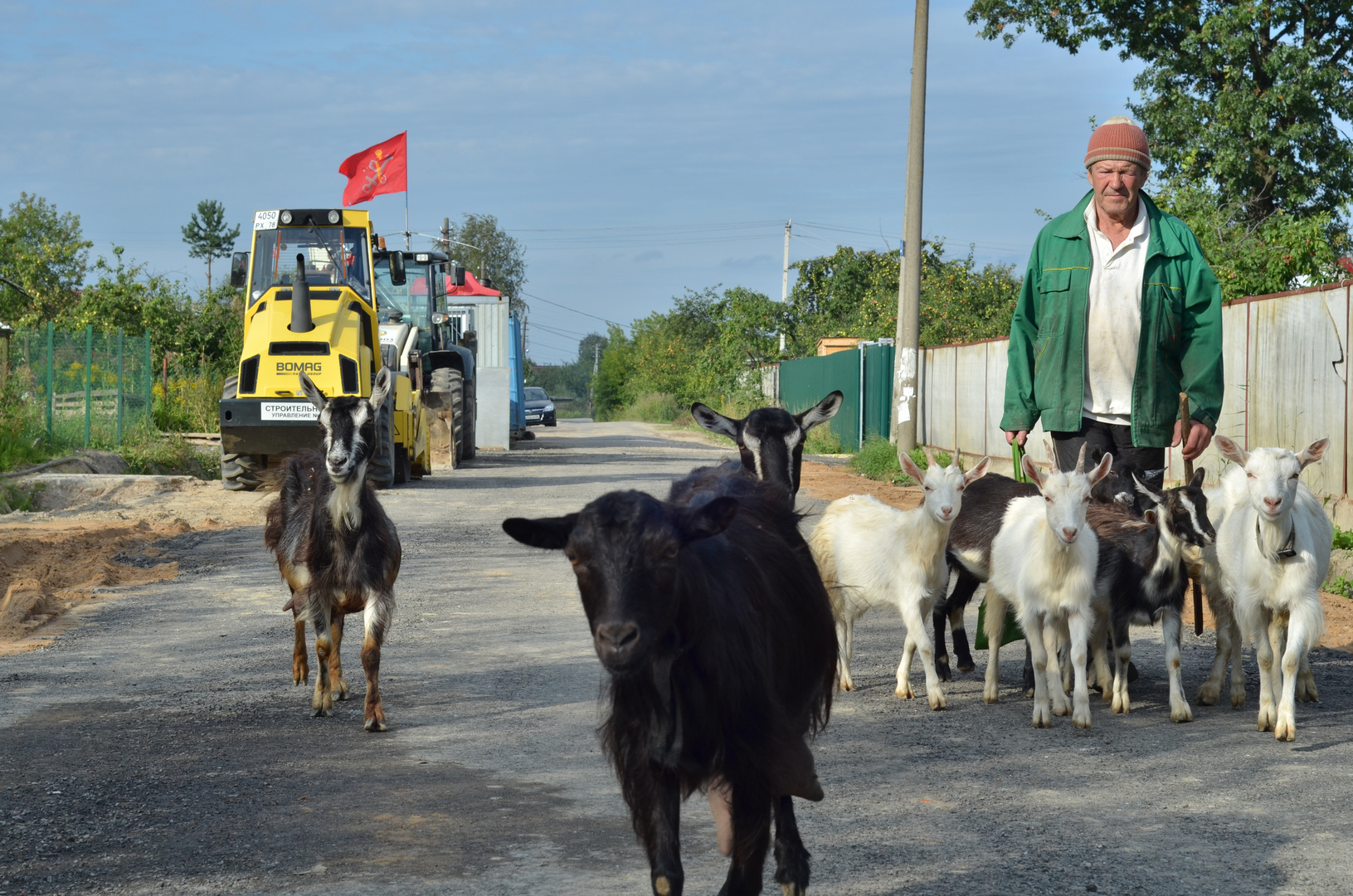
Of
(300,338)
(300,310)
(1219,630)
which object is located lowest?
(1219,630)

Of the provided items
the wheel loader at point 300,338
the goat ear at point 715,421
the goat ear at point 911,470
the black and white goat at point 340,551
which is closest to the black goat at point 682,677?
the black and white goat at point 340,551

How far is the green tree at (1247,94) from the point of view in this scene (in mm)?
23109

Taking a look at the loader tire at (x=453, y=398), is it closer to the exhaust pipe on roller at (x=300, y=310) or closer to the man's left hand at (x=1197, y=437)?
the exhaust pipe on roller at (x=300, y=310)

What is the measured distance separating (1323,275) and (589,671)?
1325 cm

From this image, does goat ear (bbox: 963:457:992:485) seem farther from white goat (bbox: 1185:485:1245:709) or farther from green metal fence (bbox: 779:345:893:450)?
green metal fence (bbox: 779:345:893:450)

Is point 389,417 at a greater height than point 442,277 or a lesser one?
lesser

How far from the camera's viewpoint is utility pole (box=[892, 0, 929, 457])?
1814cm

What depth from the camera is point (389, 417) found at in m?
16.9

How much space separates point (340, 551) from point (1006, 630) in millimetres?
3552

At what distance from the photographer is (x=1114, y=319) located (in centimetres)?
607

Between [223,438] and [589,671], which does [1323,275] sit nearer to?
[589,671]

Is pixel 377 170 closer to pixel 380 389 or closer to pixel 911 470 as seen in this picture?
pixel 380 389

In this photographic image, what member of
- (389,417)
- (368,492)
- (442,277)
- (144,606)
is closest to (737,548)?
(368,492)

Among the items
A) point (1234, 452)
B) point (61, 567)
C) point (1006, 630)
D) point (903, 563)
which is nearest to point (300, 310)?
point (61, 567)
